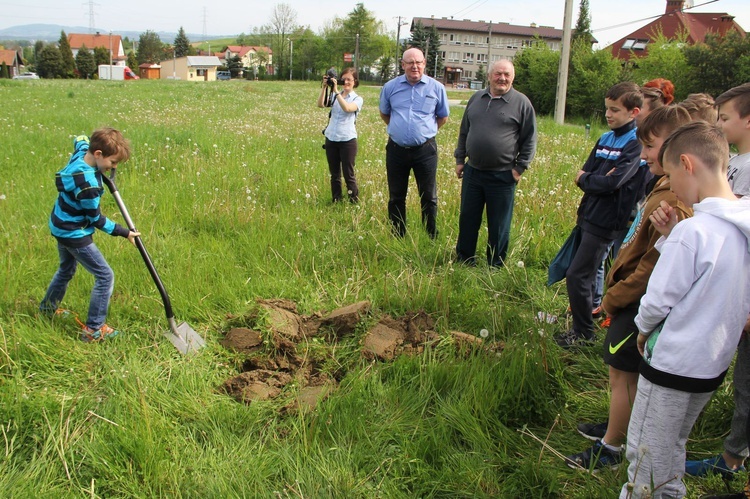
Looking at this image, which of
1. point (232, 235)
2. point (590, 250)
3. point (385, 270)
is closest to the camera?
point (590, 250)

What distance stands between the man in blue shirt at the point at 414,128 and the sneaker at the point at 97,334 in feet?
9.44

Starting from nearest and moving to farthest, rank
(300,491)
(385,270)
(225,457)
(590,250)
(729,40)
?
1. (300,491)
2. (225,457)
3. (590,250)
4. (385,270)
5. (729,40)

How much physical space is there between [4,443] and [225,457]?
3.54 ft

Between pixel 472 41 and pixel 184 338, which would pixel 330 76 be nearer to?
pixel 184 338

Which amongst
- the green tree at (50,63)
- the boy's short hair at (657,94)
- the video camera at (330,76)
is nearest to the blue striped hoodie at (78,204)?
the boy's short hair at (657,94)

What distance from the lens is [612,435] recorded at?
2604 millimetres

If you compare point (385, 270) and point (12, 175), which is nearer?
point (385, 270)

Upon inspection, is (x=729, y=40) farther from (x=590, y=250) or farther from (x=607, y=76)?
(x=590, y=250)

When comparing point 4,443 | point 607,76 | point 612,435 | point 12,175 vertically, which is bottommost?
point 4,443

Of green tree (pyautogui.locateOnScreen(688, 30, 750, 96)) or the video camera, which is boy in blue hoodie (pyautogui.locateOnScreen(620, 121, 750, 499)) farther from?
green tree (pyautogui.locateOnScreen(688, 30, 750, 96))

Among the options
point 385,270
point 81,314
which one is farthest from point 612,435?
point 81,314

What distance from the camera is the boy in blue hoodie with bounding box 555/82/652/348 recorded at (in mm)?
3520

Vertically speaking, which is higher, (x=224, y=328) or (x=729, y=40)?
(x=729, y=40)

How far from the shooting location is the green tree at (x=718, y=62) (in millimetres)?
20297
